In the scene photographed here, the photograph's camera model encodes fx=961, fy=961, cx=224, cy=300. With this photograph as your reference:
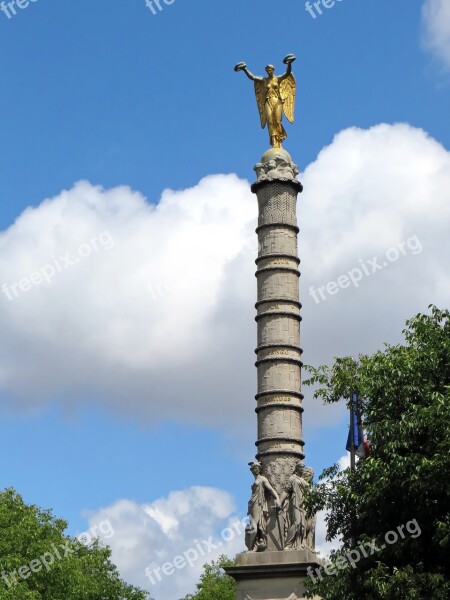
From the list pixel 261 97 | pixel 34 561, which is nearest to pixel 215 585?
pixel 34 561

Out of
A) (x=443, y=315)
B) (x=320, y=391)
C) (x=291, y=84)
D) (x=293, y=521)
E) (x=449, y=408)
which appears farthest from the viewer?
(x=291, y=84)

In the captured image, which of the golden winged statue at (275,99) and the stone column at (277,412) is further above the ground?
the golden winged statue at (275,99)

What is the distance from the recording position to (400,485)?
1730 cm

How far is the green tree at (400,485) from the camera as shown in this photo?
16469 mm

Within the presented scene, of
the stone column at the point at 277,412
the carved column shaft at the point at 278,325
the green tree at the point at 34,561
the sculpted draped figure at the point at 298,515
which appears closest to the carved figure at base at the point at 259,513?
the stone column at the point at 277,412

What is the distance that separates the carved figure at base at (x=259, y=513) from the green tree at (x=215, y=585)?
2037 cm

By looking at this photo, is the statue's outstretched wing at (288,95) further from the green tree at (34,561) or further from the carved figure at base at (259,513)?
the green tree at (34,561)

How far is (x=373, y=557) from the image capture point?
17672 millimetres

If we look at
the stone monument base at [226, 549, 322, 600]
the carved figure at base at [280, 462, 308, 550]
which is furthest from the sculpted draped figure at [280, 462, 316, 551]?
the stone monument base at [226, 549, 322, 600]

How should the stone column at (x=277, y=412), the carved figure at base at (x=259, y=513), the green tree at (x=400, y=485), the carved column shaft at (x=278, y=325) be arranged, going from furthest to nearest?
1. the carved column shaft at (x=278, y=325)
2. the carved figure at base at (x=259, y=513)
3. the stone column at (x=277, y=412)
4. the green tree at (x=400, y=485)

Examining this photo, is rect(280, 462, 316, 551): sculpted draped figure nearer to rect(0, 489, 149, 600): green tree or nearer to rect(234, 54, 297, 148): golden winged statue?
rect(0, 489, 149, 600): green tree

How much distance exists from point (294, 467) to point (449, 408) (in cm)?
1012

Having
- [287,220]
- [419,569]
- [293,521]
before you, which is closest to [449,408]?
[419,569]

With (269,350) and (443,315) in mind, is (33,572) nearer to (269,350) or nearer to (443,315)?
(269,350)
